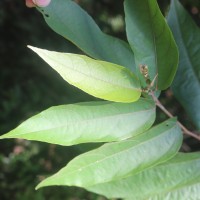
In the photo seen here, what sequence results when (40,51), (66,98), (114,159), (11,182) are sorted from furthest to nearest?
(11,182)
(66,98)
(114,159)
(40,51)

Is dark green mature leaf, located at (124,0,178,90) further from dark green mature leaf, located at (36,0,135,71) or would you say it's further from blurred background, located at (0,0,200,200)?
blurred background, located at (0,0,200,200)

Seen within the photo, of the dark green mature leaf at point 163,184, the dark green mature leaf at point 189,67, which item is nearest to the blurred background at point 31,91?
the dark green mature leaf at point 189,67

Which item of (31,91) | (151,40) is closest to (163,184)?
(151,40)

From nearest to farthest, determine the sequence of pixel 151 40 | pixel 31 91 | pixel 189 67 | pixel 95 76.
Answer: pixel 95 76
pixel 151 40
pixel 189 67
pixel 31 91

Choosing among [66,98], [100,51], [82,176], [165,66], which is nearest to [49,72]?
[66,98]

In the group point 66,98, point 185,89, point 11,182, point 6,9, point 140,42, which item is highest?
point 140,42

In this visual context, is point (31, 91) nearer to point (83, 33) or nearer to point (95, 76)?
point (83, 33)

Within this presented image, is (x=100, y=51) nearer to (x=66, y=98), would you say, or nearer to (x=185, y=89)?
(x=185, y=89)
